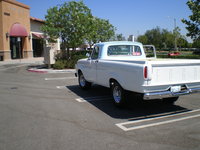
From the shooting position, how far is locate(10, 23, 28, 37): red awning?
2998 cm

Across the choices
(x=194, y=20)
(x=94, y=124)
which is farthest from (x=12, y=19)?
(x=94, y=124)

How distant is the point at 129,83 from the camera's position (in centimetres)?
569

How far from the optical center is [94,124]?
5223mm

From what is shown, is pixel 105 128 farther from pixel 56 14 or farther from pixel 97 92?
pixel 56 14

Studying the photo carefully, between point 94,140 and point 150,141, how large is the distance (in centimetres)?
105

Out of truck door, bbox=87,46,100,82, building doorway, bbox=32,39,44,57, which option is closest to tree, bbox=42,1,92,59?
truck door, bbox=87,46,100,82

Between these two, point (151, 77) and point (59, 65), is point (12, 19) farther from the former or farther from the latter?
point (151, 77)

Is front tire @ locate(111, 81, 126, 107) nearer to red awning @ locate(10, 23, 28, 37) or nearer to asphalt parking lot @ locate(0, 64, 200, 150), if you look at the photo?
asphalt parking lot @ locate(0, 64, 200, 150)

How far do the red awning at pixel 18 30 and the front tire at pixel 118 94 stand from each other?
26595 mm

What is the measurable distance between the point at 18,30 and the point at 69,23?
1542 centimetres

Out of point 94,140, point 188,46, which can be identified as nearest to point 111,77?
point 94,140

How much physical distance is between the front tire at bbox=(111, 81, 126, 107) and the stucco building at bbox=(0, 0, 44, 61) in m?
20.8

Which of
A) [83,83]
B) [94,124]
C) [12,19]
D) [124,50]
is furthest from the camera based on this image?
[12,19]

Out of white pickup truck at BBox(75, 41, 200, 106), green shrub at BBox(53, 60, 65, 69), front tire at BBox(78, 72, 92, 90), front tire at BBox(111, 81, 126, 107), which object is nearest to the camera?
white pickup truck at BBox(75, 41, 200, 106)
